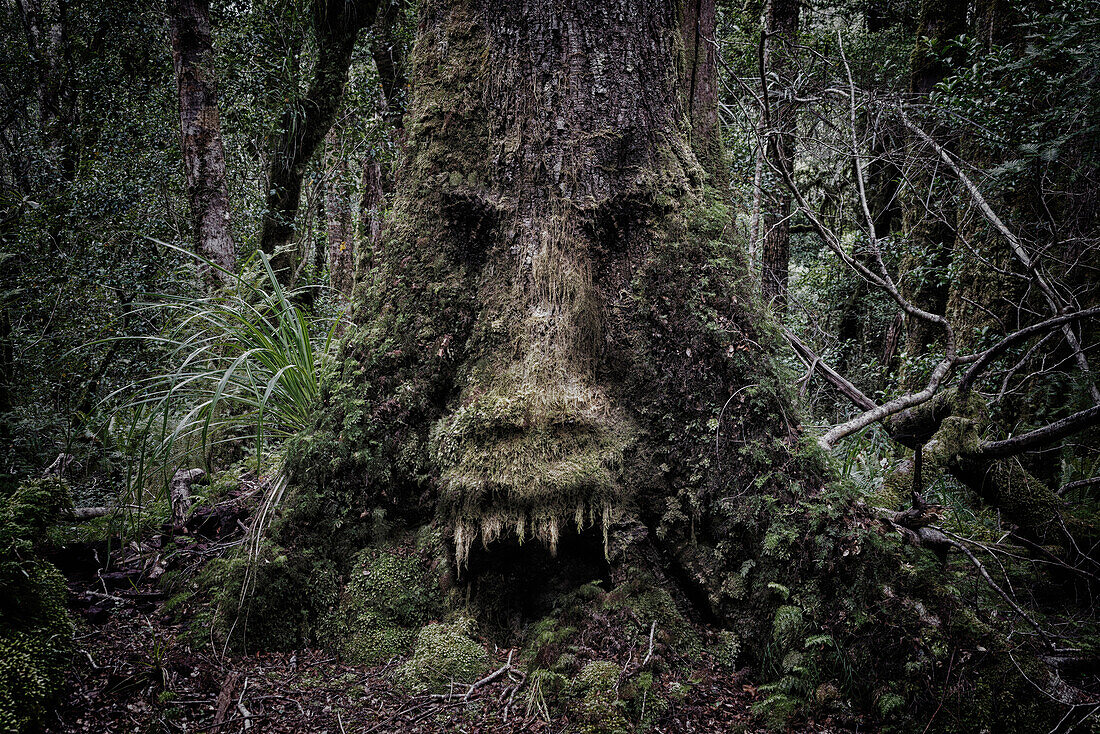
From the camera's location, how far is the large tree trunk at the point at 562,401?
229 cm

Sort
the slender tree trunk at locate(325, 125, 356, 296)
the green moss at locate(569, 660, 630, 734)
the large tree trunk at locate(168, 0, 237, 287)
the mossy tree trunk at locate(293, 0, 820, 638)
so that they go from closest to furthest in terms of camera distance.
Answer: the green moss at locate(569, 660, 630, 734), the mossy tree trunk at locate(293, 0, 820, 638), the large tree trunk at locate(168, 0, 237, 287), the slender tree trunk at locate(325, 125, 356, 296)

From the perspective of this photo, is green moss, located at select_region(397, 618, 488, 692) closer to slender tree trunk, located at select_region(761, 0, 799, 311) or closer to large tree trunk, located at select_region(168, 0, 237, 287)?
large tree trunk, located at select_region(168, 0, 237, 287)

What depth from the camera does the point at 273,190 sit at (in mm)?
6281

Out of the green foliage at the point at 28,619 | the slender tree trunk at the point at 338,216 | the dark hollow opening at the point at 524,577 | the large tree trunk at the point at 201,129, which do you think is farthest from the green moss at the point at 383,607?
the slender tree trunk at the point at 338,216

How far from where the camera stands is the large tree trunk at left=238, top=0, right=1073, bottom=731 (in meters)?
2.29

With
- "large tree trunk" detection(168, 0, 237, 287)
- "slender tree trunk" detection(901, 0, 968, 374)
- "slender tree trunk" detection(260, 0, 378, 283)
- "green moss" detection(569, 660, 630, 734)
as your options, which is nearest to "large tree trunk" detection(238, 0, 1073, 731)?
"green moss" detection(569, 660, 630, 734)

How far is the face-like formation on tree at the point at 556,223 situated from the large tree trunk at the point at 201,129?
336cm

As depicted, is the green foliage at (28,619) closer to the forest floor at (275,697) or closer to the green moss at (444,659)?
the forest floor at (275,697)

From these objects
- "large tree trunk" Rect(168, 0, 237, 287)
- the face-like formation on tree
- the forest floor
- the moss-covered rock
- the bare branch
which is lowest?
the forest floor

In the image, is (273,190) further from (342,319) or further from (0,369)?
(342,319)

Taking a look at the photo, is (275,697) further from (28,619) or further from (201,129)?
(201,129)

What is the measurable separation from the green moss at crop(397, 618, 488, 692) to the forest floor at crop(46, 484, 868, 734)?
0.20ft

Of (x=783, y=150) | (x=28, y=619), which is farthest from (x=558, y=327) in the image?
(x=783, y=150)

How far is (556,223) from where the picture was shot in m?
2.64
